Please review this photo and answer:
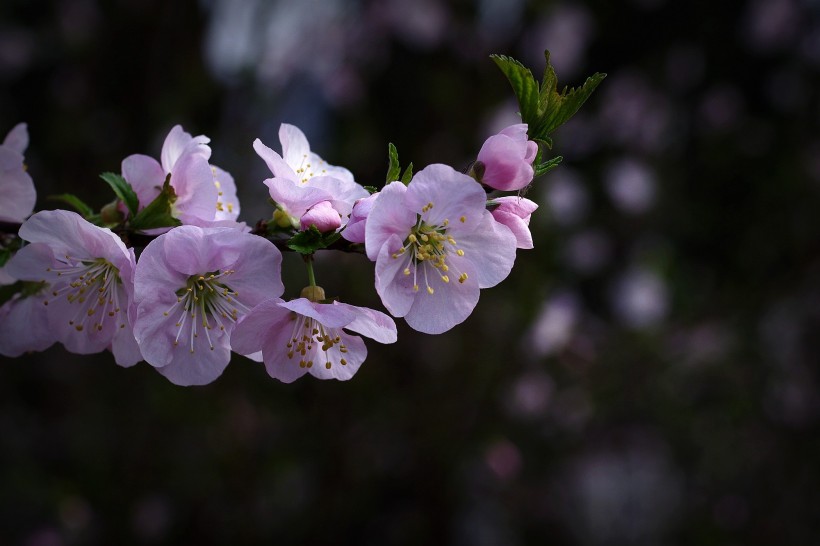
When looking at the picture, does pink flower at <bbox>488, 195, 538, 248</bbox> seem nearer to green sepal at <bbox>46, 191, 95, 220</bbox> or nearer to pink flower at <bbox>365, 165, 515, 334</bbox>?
pink flower at <bbox>365, 165, 515, 334</bbox>

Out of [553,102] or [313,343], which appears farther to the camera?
[313,343]

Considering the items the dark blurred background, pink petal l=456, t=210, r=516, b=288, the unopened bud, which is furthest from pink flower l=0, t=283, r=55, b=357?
the dark blurred background

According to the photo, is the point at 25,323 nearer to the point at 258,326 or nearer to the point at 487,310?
the point at 258,326

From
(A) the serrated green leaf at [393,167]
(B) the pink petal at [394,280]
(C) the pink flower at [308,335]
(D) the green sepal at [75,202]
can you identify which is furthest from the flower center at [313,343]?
(D) the green sepal at [75,202]

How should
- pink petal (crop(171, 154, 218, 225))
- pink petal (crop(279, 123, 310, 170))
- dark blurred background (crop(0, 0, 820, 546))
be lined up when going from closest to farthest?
1. pink petal (crop(171, 154, 218, 225))
2. pink petal (crop(279, 123, 310, 170))
3. dark blurred background (crop(0, 0, 820, 546))

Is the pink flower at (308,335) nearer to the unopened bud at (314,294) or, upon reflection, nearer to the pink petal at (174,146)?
the unopened bud at (314,294)

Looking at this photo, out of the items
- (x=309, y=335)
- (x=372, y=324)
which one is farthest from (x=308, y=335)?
(x=372, y=324)

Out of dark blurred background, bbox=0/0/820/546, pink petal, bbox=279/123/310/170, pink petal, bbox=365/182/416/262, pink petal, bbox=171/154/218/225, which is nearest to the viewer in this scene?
pink petal, bbox=365/182/416/262

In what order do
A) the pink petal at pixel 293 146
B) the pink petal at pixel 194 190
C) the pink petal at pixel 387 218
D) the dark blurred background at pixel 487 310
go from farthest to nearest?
the dark blurred background at pixel 487 310 < the pink petal at pixel 293 146 < the pink petal at pixel 194 190 < the pink petal at pixel 387 218
